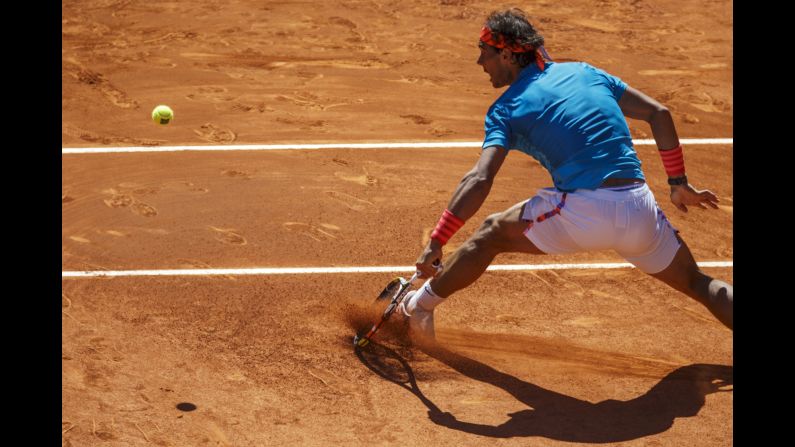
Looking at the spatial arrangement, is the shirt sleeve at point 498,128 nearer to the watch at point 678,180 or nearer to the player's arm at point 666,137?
the player's arm at point 666,137

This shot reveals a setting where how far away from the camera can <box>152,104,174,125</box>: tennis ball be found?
10.3 metres

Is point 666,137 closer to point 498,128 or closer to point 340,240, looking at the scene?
point 498,128

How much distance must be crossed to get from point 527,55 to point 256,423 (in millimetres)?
2779

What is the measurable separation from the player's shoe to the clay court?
15 centimetres

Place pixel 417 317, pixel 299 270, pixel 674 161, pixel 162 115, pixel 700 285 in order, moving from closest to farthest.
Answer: pixel 700 285 < pixel 674 161 < pixel 417 317 < pixel 299 270 < pixel 162 115

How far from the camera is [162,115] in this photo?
10328 millimetres

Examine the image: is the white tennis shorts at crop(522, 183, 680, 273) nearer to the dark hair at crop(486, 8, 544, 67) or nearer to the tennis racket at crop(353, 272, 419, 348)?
the dark hair at crop(486, 8, 544, 67)

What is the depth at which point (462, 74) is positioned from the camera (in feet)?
39.5

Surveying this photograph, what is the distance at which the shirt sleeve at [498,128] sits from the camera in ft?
20.9

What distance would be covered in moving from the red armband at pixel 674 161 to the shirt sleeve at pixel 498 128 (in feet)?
3.65

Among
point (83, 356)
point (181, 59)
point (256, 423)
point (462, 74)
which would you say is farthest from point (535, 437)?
point (181, 59)

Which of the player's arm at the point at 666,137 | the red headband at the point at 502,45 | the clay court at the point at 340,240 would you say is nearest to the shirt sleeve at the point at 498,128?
the red headband at the point at 502,45

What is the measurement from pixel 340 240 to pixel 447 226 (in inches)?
101

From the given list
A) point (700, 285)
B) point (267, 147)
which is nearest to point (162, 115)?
point (267, 147)
